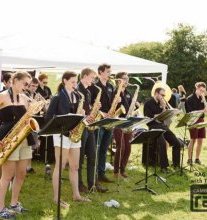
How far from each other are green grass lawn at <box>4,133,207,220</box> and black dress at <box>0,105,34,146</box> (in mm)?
1318

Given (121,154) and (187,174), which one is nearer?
(121,154)

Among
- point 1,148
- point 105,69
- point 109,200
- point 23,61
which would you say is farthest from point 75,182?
point 23,61

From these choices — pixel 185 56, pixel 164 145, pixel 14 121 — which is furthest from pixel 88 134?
pixel 185 56

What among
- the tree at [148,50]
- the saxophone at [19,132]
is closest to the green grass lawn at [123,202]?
the saxophone at [19,132]

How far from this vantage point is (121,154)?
939 cm

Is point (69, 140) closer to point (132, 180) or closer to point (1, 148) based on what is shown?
point (1, 148)

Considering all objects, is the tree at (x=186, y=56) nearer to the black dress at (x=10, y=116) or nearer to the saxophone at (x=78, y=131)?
the saxophone at (x=78, y=131)

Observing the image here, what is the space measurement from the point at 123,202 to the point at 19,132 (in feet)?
8.38

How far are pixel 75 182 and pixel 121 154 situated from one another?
2.18m

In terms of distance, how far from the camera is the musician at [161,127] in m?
A: 10.1

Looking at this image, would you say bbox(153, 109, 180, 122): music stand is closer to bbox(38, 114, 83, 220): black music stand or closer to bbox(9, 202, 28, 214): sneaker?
bbox(38, 114, 83, 220): black music stand

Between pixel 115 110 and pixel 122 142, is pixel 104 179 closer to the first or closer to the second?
pixel 122 142

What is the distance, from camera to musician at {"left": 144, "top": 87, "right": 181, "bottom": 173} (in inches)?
397

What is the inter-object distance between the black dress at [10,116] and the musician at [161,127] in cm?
428
